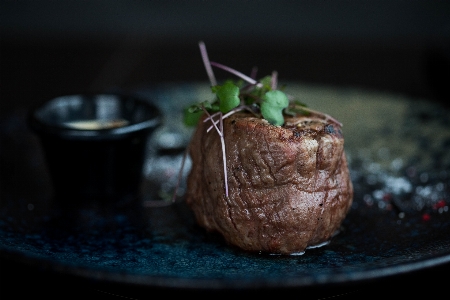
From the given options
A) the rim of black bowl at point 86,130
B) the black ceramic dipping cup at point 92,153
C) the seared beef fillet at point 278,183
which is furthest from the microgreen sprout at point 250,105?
the black ceramic dipping cup at point 92,153

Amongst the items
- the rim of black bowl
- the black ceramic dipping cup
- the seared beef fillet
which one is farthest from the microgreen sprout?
the black ceramic dipping cup

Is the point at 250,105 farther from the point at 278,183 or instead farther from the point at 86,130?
the point at 86,130

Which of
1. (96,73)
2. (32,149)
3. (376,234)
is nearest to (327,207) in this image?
(376,234)

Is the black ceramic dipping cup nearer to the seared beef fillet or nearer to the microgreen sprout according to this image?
the microgreen sprout

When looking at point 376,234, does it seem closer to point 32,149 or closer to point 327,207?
point 327,207

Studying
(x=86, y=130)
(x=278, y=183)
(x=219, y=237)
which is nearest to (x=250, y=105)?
(x=278, y=183)

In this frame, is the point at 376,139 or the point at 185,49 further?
the point at 185,49
